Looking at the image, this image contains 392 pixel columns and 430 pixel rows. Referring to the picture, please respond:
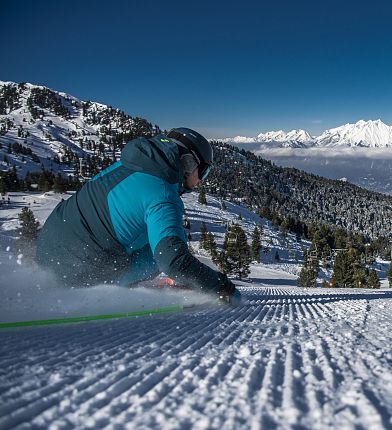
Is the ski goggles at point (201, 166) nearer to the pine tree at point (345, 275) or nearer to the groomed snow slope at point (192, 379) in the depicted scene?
the groomed snow slope at point (192, 379)

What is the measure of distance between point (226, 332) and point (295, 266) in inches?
3611

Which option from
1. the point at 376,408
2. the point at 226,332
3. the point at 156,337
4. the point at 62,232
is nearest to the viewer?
the point at 376,408

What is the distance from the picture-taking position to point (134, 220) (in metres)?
4.04

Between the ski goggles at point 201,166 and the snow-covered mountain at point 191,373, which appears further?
the ski goggles at point 201,166

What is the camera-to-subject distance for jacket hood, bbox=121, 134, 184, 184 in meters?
3.89

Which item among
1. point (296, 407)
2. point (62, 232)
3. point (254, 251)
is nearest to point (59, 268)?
point (62, 232)

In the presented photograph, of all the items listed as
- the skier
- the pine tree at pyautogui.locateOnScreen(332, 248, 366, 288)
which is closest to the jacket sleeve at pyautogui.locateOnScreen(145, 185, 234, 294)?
the skier

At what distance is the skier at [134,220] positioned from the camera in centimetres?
371

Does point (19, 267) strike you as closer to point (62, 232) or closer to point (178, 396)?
point (62, 232)

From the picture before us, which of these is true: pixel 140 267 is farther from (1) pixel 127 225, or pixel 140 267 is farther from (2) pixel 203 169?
(2) pixel 203 169

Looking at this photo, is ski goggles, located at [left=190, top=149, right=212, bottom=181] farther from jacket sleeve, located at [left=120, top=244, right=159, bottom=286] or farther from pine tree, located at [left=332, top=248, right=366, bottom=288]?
pine tree, located at [left=332, top=248, right=366, bottom=288]

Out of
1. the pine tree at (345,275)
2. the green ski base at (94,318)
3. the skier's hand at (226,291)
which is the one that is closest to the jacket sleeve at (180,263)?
the skier's hand at (226,291)

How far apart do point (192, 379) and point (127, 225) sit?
2.55m

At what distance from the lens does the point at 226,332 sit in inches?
119
